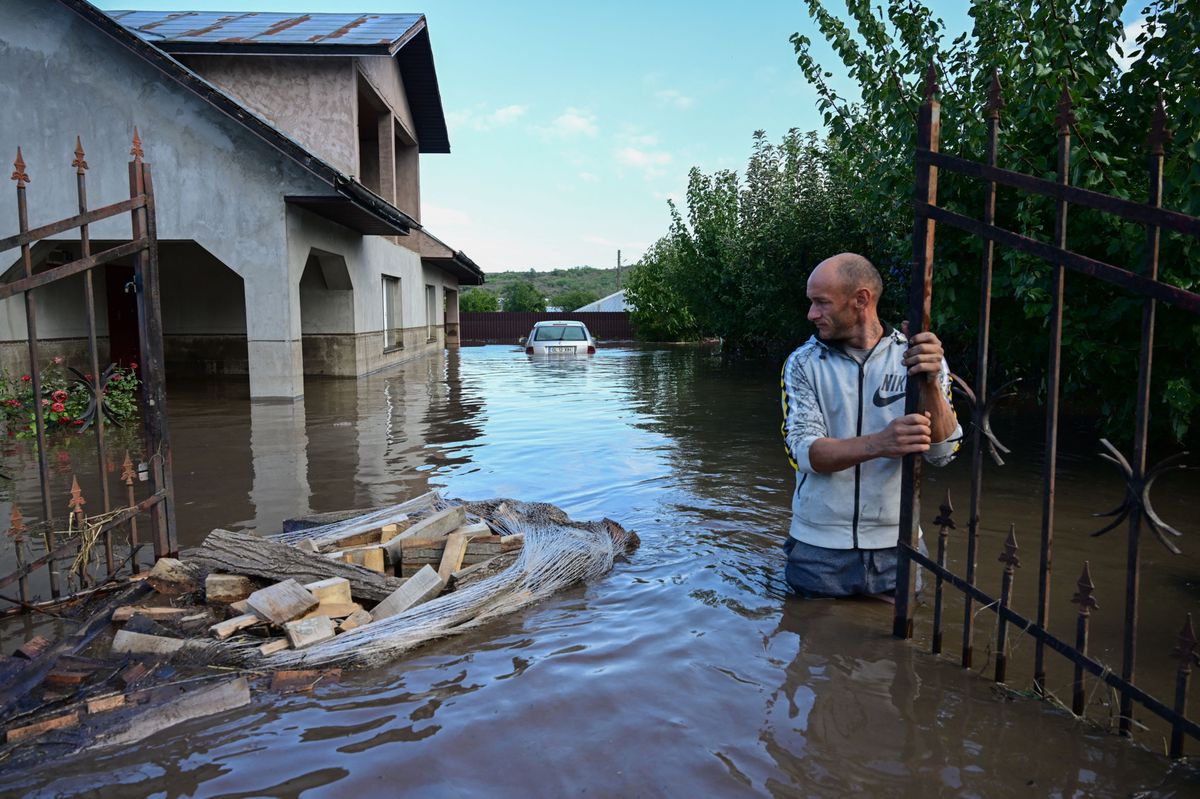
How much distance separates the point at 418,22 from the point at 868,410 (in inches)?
707

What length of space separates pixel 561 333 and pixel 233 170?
13.2 metres

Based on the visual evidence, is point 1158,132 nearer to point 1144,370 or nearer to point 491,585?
point 1144,370

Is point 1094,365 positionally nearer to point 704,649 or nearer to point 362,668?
point 704,649

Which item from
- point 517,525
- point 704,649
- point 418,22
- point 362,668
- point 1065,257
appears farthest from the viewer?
point 418,22

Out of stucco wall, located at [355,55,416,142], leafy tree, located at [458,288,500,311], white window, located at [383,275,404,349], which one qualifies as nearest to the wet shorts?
stucco wall, located at [355,55,416,142]

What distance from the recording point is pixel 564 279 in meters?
111

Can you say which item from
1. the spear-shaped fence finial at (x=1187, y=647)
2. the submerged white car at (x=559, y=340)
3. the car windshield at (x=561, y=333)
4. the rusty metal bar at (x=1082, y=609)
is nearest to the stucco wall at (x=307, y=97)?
the submerged white car at (x=559, y=340)

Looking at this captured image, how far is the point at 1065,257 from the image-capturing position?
2723mm

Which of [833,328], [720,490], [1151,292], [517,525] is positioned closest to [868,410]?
[833,328]

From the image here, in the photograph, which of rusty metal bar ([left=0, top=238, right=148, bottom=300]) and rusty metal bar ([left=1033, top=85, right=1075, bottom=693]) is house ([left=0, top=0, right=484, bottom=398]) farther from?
rusty metal bar ([left=1033, top=85, right=1075, bottom=693])

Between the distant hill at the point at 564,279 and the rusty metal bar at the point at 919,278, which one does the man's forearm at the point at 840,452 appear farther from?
the distant hill at the point at 564,279

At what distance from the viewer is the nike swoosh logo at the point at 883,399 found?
3635 mm

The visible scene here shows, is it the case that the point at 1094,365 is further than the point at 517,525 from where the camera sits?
Yes

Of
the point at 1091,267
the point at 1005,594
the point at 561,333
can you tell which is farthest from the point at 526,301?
the point at 1091,267
